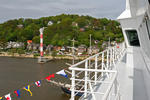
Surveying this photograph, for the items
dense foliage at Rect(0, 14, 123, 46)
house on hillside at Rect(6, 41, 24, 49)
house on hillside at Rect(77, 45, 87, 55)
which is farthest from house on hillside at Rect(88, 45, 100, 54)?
house on hillside at Rect(6, 41, 24, 49)

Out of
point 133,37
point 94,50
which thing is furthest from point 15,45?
point 133,37

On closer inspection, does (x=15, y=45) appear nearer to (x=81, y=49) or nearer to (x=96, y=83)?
(x=81, y=49)

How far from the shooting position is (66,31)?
4088 cm

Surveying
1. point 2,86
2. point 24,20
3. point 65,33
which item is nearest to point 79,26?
point 65,33

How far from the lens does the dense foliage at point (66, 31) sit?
124ft

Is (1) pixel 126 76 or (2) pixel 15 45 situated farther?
(2) pixel 15 45

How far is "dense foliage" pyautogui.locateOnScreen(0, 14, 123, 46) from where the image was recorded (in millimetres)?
37894

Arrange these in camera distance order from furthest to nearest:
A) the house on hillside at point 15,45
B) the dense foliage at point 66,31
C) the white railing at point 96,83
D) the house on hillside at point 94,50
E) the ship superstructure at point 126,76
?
the house on hillside at point 15,45 → the dense foliage at point 66,31 → the house on hillside at point 94,50 → the ship superstructure at point 126,76 → the white railing at point 96,83

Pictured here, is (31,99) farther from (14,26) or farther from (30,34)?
(14,26)

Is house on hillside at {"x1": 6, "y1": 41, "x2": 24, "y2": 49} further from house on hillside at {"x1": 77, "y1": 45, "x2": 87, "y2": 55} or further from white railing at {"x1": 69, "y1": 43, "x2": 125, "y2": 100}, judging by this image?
white railing at {"x1": 69, "y1": 43, "x2": 125, "y2": 100}

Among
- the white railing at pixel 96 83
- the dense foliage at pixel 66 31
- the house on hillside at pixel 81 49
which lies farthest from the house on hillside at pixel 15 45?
the white railing at pixel 96 83

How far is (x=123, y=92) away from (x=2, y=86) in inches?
422

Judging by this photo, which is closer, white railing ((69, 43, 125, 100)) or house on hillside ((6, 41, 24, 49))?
white railing ((69, 43, 125, 100))

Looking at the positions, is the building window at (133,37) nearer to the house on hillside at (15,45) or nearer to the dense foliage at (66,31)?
the dense foliage at (66,31)
